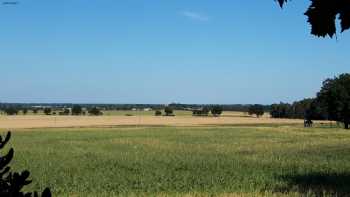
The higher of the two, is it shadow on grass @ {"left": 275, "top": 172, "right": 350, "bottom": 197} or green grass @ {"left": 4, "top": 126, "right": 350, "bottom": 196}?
shadow on grass @ {"left": 275, "top": 172, "right": 350, "bottom": 197}

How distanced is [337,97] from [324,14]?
95.0 metres

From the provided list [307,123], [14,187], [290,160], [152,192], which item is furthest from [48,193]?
[307,123]

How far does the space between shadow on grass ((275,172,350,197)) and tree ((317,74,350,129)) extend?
71.2 m

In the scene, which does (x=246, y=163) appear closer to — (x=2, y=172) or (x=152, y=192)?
(x=152, y=192)

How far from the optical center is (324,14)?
246 cm

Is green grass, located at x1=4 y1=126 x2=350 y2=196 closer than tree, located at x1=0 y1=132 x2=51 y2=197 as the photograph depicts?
No

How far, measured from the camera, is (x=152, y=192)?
19.3m

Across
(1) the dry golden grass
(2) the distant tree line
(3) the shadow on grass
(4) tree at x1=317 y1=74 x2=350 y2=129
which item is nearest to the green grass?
(3) the shadow on grass

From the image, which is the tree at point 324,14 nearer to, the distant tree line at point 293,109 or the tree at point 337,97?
the tree at point 337,97

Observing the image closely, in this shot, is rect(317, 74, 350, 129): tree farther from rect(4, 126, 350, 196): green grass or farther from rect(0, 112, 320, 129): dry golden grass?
rect(4, 126, 350, 196): green grass

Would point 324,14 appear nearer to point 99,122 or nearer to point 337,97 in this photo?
point 337,97

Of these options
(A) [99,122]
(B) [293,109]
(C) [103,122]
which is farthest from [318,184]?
(B) [293,109]

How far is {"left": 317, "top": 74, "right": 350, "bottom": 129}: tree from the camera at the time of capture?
9369 cm

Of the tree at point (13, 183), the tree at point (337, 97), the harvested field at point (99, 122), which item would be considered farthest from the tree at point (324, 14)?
the harvested field at point (99, 122)
